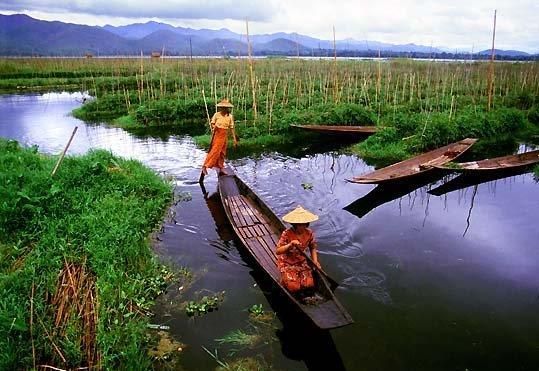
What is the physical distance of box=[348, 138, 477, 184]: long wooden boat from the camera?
8.71 m

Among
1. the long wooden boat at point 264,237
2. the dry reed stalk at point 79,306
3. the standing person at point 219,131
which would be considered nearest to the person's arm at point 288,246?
the long wooden boat at point 264,237

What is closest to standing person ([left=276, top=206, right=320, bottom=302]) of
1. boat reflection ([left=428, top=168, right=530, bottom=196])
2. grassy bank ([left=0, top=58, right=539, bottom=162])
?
boat reflection ([left=428, top=168, right=530, bottom=196])

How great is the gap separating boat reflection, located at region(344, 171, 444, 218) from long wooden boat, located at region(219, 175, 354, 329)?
2.14 metres

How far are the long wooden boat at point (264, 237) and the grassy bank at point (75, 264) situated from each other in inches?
54.5

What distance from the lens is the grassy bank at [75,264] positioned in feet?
13.3

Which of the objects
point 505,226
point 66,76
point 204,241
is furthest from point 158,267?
point 66,76

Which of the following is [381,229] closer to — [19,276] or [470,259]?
[470,259]

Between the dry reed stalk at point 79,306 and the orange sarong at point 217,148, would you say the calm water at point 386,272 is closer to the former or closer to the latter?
the orange sarong at point 217,148

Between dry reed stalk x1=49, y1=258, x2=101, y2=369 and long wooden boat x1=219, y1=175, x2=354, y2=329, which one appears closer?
long wooden boat x1=219, y1=175, x2=354, y2=329

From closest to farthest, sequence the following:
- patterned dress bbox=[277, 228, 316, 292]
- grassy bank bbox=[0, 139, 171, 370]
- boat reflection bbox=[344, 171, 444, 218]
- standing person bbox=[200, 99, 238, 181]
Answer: grassy bank bbox=[0, 139, 171, 370]
patterned dress bbox=[277, 228, 316, 292]
boat reflection bbox=[344, 171, 444, 218]
standing person bbox=[200, 99, 238, 181]

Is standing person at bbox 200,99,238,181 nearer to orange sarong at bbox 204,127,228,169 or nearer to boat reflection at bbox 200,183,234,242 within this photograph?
orange sarong at bbox 204,127,228,169

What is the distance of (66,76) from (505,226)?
32527 mm

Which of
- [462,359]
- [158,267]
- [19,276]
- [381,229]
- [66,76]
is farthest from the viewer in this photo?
[66,76]

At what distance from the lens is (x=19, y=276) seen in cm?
483
